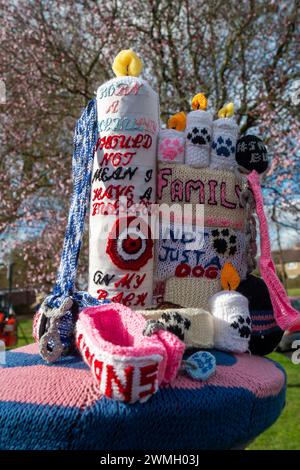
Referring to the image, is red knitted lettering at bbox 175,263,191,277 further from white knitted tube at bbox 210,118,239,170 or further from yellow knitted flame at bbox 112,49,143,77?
yellow knitted flame at bbox 112,49,143,77

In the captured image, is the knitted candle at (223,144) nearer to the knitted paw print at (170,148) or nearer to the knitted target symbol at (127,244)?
the knitted paw print at (170,148)

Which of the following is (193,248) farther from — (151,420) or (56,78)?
(56,78)

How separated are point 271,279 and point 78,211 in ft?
2.12

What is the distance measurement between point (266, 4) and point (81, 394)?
4.96 m

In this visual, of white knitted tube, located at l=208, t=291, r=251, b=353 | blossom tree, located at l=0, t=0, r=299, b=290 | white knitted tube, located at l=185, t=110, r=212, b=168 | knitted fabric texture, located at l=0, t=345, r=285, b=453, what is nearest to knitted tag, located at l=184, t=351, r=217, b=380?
knitted fabric texture, located at l=0, t=345, r=285, b=453

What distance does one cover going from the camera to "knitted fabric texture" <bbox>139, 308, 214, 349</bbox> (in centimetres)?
123

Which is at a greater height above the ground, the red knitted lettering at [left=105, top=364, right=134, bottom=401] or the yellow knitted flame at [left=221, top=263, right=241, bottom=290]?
the yellow knitted flame at [left=221, top=263, right=241, bottom=290]

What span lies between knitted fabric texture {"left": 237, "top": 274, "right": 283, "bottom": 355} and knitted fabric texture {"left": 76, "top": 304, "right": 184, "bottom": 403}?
1.52 ft

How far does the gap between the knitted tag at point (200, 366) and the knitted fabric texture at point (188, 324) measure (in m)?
0.10

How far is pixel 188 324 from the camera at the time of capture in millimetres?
1245

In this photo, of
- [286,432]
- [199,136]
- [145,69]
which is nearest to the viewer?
[199,136]

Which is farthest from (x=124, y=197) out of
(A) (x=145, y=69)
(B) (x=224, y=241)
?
(A) (x=145, y=69)

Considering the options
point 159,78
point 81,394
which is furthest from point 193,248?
point 159,78

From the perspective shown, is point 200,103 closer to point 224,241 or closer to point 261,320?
point 224,241
